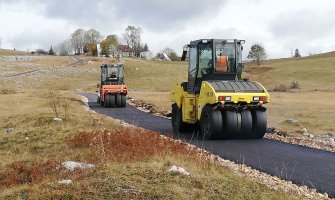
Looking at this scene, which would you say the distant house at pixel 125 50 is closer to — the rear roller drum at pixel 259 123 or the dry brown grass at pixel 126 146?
the rear roller drum at pixel 259 123

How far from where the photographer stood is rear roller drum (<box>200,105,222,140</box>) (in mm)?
16719

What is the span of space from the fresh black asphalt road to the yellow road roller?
58 centimetres

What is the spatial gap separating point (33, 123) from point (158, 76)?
258ft

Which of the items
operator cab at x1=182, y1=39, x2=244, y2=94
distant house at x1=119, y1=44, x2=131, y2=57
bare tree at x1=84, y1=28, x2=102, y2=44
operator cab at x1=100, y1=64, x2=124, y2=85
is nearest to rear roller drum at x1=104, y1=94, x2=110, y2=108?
operator cab at x1=100, y1=64, x2=124, y2=85

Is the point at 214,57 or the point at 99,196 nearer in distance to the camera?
the point at 99,196

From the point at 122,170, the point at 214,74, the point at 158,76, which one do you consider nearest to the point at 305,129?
the point at 214,74

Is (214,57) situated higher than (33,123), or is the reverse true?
(214,57)

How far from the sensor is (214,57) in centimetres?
1845

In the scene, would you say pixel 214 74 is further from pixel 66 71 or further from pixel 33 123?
pixel 66 71

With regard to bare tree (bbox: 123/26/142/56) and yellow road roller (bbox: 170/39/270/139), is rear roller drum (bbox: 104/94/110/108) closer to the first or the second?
yellow road roller (bbox: 170/39/270/139)

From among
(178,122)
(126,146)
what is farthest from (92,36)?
(126,146)

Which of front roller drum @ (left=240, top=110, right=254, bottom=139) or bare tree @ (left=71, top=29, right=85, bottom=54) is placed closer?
front roller drum @ (left=240, top=110, right=254, bottom=139)

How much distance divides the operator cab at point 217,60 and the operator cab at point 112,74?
2175 cm

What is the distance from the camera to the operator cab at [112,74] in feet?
131
